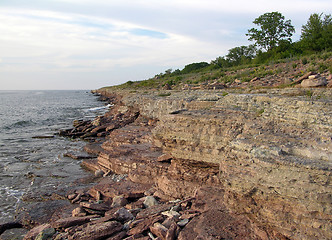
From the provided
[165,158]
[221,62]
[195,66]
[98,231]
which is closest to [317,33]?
[221,62]

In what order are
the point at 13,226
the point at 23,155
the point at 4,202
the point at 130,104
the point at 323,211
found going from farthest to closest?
the point at 130,104 → the point at 23,155 → the point at 4,202 → the point at 13,226 → the point at 323,211

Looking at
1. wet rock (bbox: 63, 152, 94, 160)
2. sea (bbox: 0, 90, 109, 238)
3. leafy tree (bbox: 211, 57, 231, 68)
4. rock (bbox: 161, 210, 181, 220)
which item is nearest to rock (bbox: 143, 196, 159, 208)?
rock (bbox: 161, 210, 181, 220)

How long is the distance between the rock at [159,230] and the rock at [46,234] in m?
2.74

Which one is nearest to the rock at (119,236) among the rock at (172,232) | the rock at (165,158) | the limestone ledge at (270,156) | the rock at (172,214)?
the rock at (172,214)

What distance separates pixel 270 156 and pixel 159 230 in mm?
2727

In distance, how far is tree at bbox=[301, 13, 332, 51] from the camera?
92.6 feet

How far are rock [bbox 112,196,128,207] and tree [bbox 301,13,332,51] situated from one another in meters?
29.1

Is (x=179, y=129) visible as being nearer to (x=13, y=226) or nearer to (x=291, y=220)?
(x=291, y=220)

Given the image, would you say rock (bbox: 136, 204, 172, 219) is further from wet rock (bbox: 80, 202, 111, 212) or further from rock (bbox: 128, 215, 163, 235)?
wet rock (bbox: 80, 202, 111, 212)

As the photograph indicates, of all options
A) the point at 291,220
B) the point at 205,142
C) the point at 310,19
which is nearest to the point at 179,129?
the point at 205,142

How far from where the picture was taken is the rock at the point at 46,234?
6.04 metres

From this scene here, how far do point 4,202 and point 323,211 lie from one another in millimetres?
9458

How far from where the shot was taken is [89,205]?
7.11m

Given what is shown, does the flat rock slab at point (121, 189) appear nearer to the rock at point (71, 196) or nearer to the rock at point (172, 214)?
the rock at point (71, 196)
